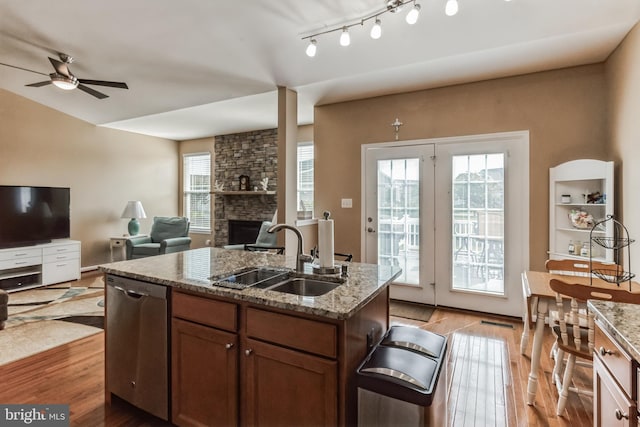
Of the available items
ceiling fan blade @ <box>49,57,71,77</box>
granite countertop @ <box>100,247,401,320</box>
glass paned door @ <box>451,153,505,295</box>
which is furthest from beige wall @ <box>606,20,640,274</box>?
ceiling fan blade @ <box>49,57,71,77</box>

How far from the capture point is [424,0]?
2.42 metres

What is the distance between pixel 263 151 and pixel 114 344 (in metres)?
4.82

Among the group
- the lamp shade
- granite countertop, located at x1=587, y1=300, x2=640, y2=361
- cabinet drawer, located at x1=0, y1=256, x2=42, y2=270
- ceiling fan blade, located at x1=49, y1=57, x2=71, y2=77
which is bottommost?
cabinet drawer, located at x1=0, y1=256, x2=42, y2=270

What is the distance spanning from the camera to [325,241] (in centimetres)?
184

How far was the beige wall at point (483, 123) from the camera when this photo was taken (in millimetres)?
3240

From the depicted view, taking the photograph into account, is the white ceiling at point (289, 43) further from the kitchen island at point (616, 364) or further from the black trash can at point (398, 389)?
the black trash can at point (398, 389)

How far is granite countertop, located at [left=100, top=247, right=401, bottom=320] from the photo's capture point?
1.36 m

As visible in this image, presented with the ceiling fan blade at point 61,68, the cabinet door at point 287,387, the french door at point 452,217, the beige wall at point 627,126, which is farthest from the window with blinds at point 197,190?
the beige wall at point 627,126

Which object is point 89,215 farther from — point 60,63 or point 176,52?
point 176,52

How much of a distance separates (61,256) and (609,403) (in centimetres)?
630

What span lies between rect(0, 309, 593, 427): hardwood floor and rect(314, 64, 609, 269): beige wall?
131 cm

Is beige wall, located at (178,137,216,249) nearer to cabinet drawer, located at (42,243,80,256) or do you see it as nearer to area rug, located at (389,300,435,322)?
cabinet drawer, located at (42,243,80,256)

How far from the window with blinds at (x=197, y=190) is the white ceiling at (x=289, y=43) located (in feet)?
9.11

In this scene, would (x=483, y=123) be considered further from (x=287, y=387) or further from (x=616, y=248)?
(x=287, y=387)
